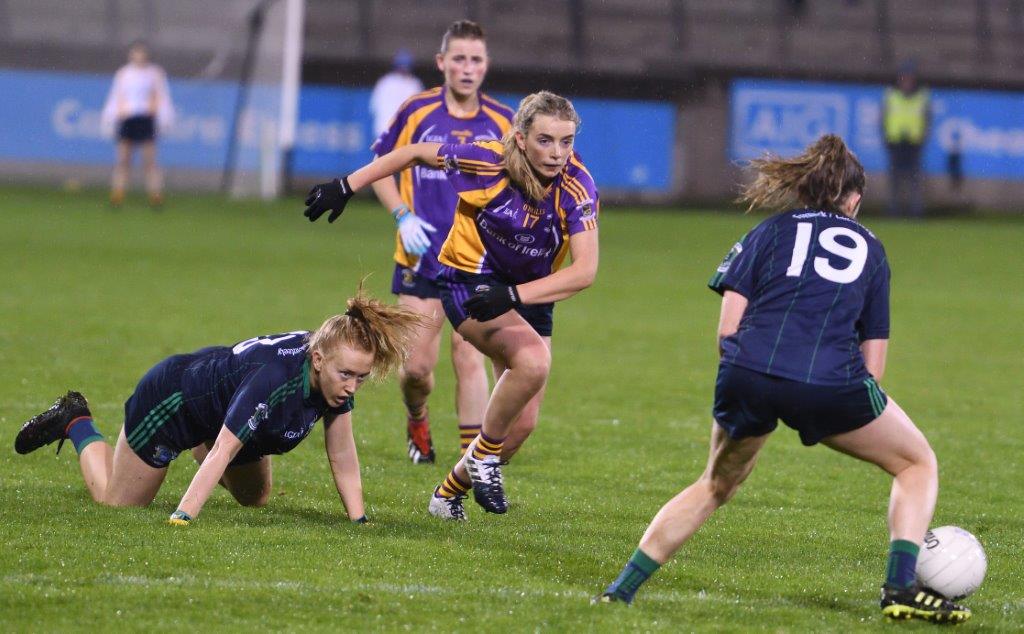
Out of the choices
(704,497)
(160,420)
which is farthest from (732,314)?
(160,420)

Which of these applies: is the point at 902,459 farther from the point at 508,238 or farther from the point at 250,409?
the point at 250,409

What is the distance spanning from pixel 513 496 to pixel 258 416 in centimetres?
163

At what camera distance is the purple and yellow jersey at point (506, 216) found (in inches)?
240

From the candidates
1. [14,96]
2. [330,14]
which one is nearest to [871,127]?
[330,14]

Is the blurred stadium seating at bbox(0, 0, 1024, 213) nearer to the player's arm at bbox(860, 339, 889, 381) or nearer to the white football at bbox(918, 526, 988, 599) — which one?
the white football at bbox(918, 526, 988, 599)

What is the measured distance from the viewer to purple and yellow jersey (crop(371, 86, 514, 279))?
812 centimetres

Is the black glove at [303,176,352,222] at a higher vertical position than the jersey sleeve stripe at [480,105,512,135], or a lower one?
lower

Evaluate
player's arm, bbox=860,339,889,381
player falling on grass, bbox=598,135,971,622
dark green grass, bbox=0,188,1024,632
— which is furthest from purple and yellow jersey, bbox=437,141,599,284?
player's arm, bbox=860,339,889,381

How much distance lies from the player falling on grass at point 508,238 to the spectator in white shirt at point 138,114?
1707cm

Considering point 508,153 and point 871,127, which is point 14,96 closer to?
point 871,127

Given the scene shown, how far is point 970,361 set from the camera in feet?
39.4

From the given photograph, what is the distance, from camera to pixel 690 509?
4832mm

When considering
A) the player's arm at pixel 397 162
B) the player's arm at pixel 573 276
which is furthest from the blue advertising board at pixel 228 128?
the player's arm at pixel 573 276

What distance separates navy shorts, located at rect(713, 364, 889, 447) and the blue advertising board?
20.4m
